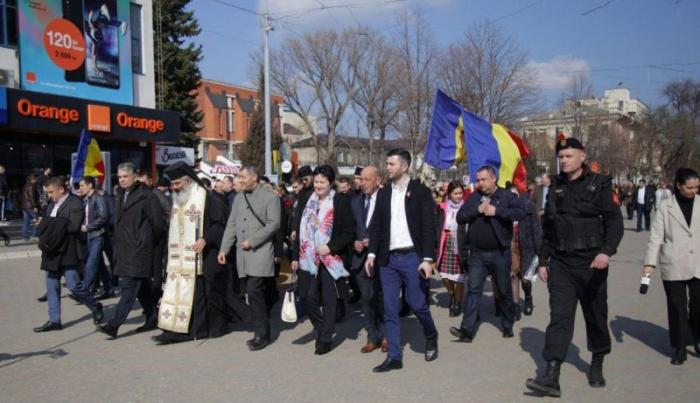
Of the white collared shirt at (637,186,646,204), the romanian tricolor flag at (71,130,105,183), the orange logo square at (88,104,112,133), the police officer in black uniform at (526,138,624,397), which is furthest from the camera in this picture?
the white collared shirt at (637,186,646,204)

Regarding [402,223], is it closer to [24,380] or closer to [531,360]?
[531,360]

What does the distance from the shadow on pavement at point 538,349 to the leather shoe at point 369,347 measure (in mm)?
1555

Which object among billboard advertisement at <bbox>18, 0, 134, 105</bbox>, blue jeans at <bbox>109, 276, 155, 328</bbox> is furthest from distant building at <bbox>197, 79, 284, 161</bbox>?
blue jeans at <bbox>109, 276, 155, 328</bbox>

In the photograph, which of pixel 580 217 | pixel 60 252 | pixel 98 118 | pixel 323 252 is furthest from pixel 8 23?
pixel 580 217

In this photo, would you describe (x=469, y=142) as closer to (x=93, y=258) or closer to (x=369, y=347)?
(x=369, y=347)

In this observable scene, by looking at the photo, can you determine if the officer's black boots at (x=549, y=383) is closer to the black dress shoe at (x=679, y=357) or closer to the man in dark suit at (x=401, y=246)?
the man in dark suit at (x=401, y=246)

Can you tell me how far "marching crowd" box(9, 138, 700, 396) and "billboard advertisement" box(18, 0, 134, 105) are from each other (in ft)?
50.4

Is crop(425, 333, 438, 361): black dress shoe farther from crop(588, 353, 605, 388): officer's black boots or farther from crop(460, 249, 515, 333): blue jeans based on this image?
A: crop(588, 353, 605, 388): officer's black boots

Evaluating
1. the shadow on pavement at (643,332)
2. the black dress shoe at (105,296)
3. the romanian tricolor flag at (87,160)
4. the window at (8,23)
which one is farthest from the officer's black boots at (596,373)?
the window at (8,23)

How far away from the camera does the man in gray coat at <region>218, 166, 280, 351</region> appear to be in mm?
6605

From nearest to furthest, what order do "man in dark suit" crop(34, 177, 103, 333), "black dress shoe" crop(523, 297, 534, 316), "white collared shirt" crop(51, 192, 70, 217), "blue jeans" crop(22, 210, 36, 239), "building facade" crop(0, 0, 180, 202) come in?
"man in dark suit" crop(34, 177, 103, 333), "white collared shirt" crop(51, 192, 70, 217), "black dress shoe" crop(523, 297, 534, 316), "blue jeans" crop(22, 210, 36, 239), "building facade" crop(0, 0, 180, 202)

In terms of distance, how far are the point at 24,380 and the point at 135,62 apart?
72.9 feet

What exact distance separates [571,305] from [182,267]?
417cm

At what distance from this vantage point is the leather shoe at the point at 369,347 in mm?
6410
